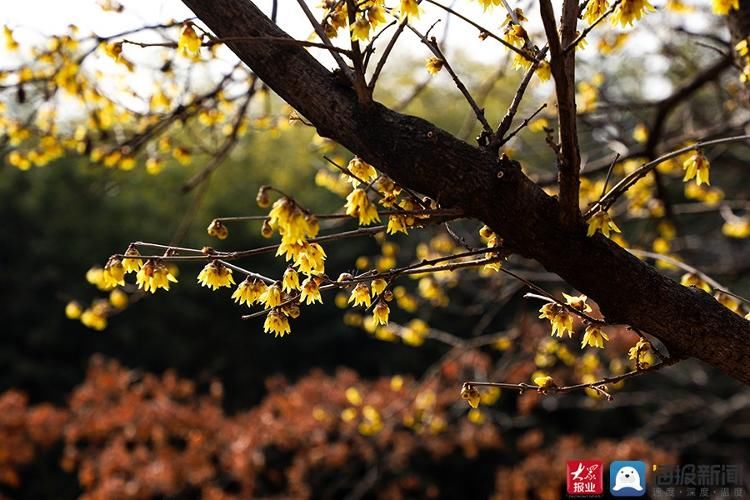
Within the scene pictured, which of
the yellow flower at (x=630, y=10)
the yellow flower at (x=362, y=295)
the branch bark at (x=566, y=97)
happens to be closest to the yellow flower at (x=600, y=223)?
the branch bark at (x=566, y=97)

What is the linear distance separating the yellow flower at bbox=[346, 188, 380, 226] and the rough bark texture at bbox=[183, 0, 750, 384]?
0.09m

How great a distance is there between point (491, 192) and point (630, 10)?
0.36 meters

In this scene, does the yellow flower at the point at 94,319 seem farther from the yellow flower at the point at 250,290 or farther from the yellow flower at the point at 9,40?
the yellow flower at the point at 250,290

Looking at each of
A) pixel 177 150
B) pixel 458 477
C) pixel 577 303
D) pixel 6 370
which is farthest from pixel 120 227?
pixel 577 303

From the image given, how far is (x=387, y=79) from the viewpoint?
11875mm

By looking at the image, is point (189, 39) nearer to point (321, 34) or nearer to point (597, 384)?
point (321, 34)

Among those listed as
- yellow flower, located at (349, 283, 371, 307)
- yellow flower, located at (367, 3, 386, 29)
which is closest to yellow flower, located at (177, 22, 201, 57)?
yellow flower, located at (367, 3, 386, 29)

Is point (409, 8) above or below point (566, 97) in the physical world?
above

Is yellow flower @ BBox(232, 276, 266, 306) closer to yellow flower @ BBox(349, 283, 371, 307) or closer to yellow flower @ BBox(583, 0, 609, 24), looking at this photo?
yellow flower @ BBox(349, 283, 371, 307)

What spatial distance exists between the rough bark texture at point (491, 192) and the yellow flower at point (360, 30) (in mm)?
110

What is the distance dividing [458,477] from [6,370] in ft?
14.0

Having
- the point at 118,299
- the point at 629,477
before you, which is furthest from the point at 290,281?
the point at 629,477

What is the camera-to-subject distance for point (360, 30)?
4.31ft

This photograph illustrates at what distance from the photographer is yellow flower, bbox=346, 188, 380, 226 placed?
4.20ft
